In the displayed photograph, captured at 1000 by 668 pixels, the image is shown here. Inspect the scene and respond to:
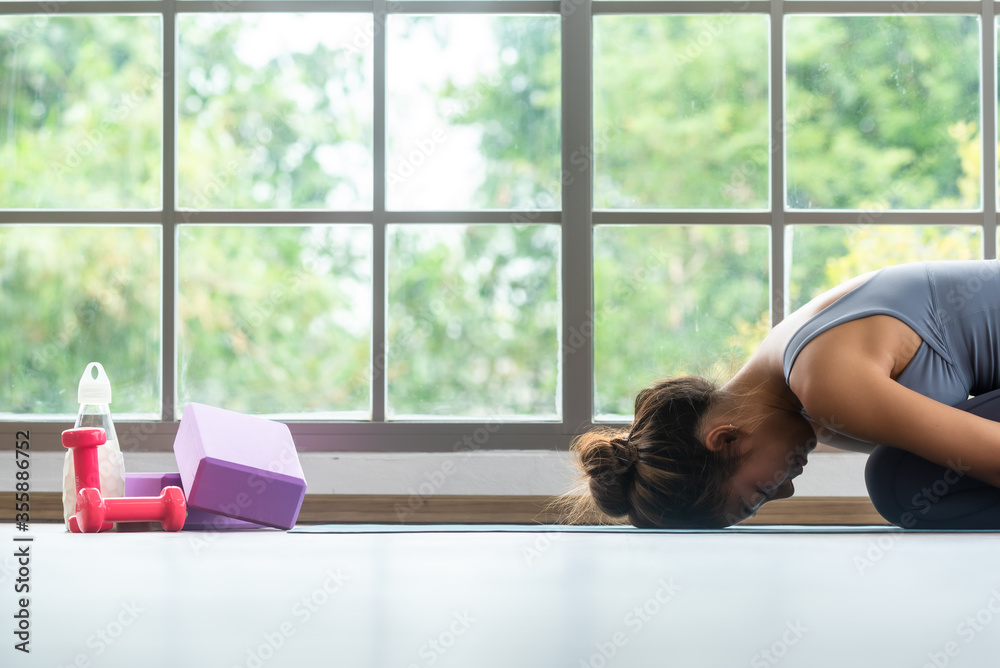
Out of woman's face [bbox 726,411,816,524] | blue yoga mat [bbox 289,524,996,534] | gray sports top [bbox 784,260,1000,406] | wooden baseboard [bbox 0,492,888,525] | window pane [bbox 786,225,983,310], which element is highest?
window pane [bbox 786,225,983,310]

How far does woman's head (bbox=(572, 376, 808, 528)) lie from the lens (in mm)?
990

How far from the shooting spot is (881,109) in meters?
1.52

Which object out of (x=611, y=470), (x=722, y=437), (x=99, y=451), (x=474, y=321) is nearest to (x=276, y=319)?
(x=474, y=321)

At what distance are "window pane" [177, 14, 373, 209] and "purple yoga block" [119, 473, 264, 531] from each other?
24.5 inches

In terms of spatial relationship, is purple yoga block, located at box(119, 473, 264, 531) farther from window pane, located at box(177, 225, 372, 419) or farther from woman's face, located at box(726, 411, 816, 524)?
woman's face, located at box(726, 411, 816, 524)

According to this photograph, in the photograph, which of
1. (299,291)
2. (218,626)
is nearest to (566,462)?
(299,291)

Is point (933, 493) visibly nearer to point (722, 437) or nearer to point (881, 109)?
point (722, 437)

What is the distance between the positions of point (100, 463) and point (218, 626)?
61 cm

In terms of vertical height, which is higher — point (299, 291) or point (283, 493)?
point (299, 291)

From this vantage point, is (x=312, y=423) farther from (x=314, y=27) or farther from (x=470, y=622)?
(x=470, y=622)

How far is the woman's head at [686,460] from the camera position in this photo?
990 mm

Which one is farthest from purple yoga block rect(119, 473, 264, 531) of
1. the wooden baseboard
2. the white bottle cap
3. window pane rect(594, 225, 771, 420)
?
window pane rect(594, 225, 771, 420)

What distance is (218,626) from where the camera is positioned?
0.52m

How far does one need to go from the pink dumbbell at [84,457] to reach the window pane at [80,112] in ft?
2.24
